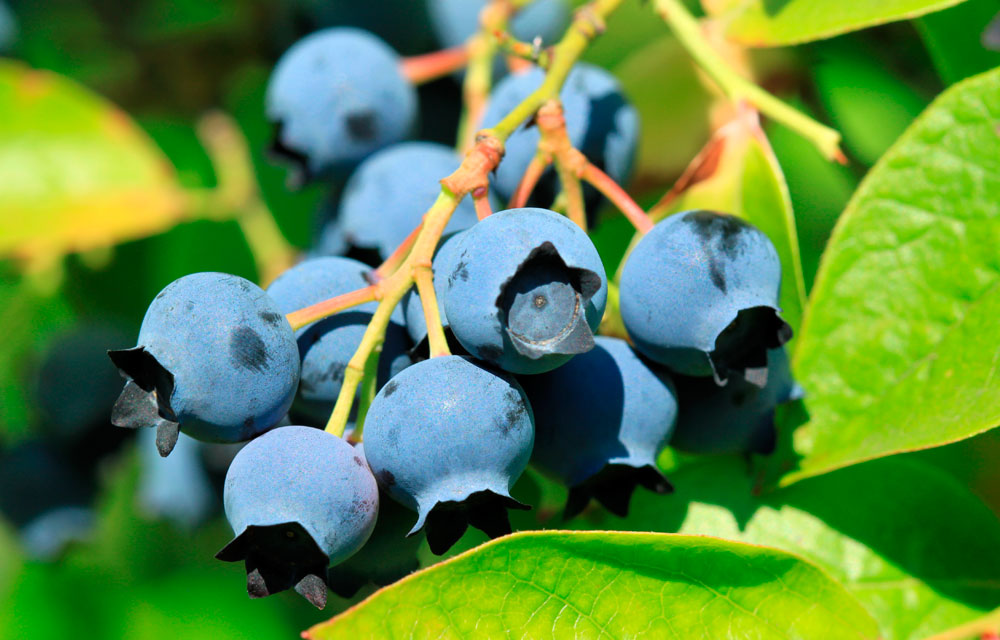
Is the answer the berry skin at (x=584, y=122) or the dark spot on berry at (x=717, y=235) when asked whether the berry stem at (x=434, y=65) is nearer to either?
the berry skin at (x=584, y=122)

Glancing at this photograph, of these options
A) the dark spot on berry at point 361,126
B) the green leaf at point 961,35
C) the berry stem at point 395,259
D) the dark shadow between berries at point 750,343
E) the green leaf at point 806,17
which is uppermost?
the green leaf at point 806,17

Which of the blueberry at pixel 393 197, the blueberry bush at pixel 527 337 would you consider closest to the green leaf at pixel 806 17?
the blueberry bush at pixel 527 337

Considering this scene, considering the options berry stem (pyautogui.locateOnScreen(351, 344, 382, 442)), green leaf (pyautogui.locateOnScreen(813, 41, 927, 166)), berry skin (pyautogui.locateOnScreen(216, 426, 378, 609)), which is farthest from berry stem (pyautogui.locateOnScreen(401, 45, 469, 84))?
berry skin (pyautogui.locateOnScreen(216, 426, 378, 609))

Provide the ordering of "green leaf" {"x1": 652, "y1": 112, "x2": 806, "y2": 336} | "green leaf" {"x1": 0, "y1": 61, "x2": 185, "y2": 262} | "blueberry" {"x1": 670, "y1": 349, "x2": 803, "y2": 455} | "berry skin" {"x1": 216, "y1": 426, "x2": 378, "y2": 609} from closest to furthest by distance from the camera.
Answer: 1. "berry skin" {"x1": 216, "y1": 426, "x2": 378, "y2": 609}
2. "blueberry" {"x1": 670, "y1": 349, "x2": 803, "y2": 455}
3. "green leaf" {"x1": 652, "y1": 112, "x2": 806, "y2": 336}
4. "green leaf" {"x1": 0, "y1": 61, "x2": 185, "y2": 262}

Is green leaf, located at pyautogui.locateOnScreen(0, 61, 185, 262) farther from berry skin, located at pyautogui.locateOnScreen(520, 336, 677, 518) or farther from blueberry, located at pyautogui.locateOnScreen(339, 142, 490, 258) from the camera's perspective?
berry skin, located at pyautogui.locateOnScreen(520, 336, 677, 518)

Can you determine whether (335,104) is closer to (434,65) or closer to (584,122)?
(434,65)

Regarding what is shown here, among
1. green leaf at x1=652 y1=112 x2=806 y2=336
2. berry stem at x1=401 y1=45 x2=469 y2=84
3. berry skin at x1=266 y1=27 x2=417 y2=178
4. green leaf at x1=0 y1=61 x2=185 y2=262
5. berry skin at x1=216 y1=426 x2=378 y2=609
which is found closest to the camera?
berry skin at x1=216 y1=426 x2=378 y2=609
